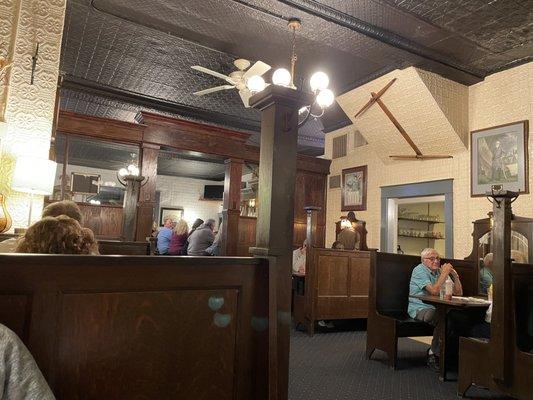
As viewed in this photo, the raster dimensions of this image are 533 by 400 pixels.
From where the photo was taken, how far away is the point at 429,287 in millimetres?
4180

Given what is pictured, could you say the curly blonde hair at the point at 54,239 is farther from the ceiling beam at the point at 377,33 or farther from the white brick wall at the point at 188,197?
the white brick wall at the point at 188,197

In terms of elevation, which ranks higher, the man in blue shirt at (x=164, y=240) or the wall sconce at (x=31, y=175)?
the wall sconce at (x=31, y=175)

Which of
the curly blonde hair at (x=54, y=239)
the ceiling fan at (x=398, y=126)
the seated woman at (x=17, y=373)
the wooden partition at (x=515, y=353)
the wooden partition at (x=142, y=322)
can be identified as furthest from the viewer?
the ceiling fan at (x=398, y=126)

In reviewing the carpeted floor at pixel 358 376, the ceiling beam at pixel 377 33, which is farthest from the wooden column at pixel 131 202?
the ceiling beam at pixel 377 33

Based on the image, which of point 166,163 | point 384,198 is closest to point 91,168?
point 166,163

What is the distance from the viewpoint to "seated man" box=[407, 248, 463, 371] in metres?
4.20

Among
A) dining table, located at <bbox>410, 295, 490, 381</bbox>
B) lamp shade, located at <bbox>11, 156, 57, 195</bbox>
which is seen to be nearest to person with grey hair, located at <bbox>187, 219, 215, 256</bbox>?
lamp shade, located at <bbox>11, 156, 57, 195</bbox>

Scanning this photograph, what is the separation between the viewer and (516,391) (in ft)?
10.1

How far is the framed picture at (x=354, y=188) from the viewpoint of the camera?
27.1 ft

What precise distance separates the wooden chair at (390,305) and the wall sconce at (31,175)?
344cm

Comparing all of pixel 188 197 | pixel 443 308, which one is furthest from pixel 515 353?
pixel 188 197

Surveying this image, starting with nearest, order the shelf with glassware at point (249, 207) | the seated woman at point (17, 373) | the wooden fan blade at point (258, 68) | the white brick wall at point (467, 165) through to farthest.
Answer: the seated woman at point (17, 373)
the wooden fan blade at point (258, 68)
the white brick wall at point (467, 165)
the shelf with glassware at point (249, 207)

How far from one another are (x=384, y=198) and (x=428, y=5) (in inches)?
155

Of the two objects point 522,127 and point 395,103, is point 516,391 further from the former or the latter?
point 395,103
